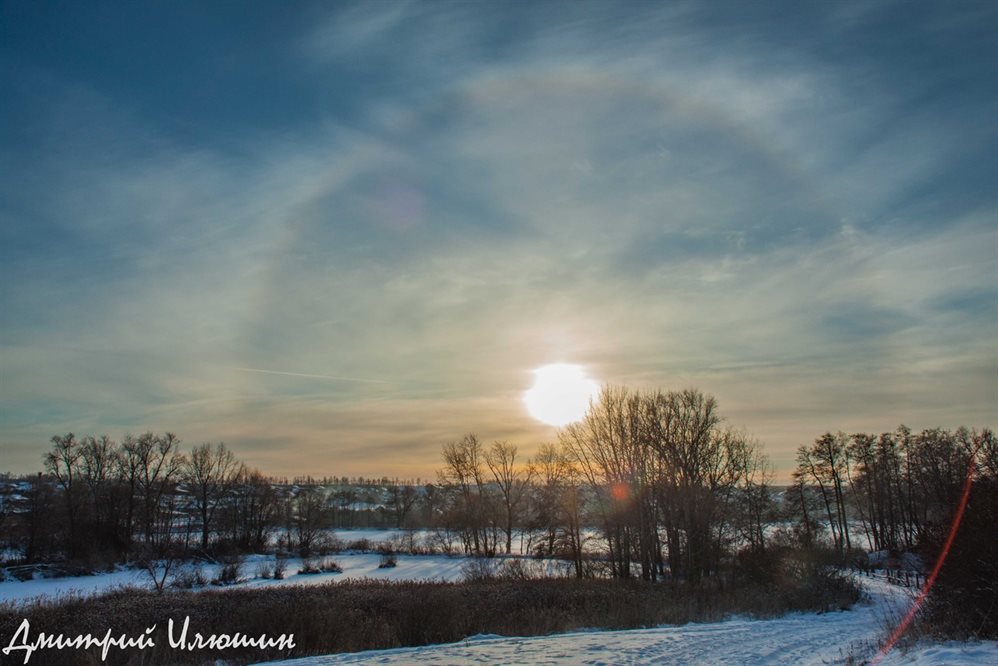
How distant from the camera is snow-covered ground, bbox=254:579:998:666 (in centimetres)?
1352

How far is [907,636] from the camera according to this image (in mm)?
14023

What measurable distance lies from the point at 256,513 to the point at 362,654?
83339 millimetres

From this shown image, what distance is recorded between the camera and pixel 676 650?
14922 millimetres

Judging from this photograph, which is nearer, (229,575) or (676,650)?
(676,650)

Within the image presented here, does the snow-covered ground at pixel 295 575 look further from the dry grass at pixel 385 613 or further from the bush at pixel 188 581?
the dry grass at pixel 385 613

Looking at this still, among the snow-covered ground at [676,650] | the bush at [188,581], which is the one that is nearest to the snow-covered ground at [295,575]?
the bush at [188,581]

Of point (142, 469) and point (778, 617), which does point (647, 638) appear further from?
point (142, 469)

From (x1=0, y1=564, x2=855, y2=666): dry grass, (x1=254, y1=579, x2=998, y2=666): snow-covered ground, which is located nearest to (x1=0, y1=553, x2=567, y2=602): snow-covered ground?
(x1=0, y1=564, x2=855, y2=666): dry grass

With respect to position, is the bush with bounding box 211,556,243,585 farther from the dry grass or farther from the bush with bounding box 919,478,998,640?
the bush with bounding box 919,478,998,640

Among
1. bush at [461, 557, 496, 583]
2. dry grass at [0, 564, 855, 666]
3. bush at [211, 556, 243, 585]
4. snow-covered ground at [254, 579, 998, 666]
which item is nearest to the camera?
snow-covered ground at [254, 579, 998, 666]

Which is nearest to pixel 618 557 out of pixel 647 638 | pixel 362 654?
pixel 647 638

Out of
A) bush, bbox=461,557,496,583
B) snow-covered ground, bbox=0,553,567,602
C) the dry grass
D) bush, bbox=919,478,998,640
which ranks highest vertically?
bush, bbox=919,478,998,640

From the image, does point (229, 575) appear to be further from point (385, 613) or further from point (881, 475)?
point (881, 475)

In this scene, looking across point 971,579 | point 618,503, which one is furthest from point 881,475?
point 971,579
